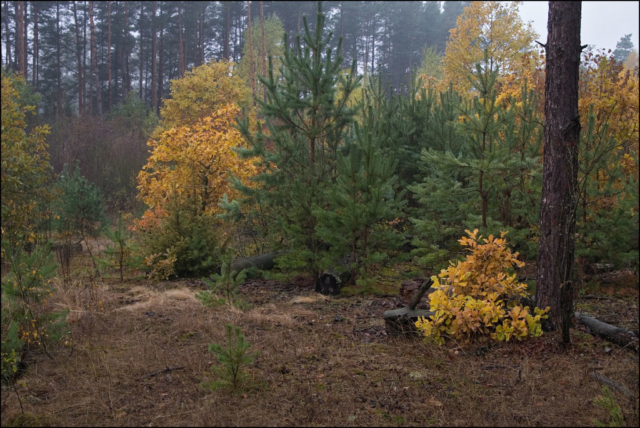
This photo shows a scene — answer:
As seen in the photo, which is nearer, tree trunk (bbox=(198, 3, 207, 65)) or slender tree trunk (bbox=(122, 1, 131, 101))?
slender tree trunk (bbox=(122, 1, 131, 101))

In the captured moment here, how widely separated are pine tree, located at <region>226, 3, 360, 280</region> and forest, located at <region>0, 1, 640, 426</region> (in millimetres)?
42

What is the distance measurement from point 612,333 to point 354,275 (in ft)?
14.6

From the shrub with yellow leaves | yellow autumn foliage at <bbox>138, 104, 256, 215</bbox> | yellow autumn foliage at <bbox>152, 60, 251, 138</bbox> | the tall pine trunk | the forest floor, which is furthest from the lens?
the tall pine trunk

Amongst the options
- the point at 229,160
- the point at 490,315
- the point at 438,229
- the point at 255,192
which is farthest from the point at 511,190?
the point at 229,160

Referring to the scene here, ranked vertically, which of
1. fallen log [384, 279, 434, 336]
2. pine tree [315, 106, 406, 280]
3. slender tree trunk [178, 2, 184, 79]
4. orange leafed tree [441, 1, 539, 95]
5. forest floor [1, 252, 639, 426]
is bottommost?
forest floor [1, 252, 639, 426]

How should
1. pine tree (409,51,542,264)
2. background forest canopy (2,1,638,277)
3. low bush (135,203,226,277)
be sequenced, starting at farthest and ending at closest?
low bush (135,203,226,277) → background forest canopy (2,1,638,277) → pine tree (409,51,542,264)

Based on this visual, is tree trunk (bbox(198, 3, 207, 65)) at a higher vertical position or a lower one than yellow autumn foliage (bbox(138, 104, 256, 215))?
higher

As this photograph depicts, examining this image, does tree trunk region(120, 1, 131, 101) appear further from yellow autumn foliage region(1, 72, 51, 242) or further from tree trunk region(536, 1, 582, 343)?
tree trunk region(536, 1, 582, 343)

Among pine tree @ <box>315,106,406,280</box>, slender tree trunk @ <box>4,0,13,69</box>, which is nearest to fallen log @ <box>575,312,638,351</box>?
pine tree @ <box>315,106,406,280</box>

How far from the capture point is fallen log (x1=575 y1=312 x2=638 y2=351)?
467cm

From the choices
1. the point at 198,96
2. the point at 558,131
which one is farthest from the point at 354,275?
the point at 198,96

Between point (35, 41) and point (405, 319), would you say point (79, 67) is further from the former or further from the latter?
point (405, 319)

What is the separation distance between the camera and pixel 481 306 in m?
4.94

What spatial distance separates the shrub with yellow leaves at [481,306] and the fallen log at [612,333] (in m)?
0.55
